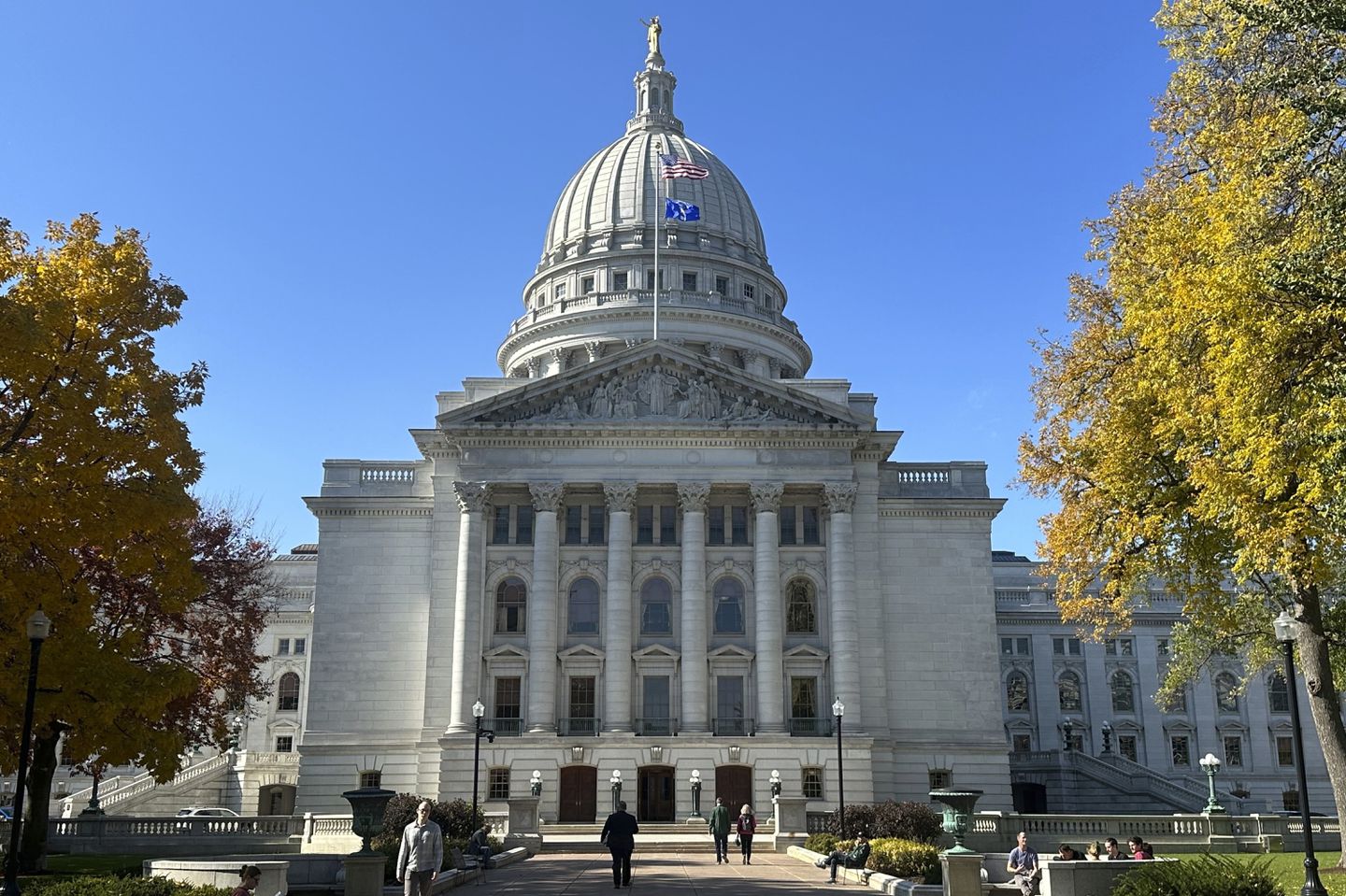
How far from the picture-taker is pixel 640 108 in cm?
10331

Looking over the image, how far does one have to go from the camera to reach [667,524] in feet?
199

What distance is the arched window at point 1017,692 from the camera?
82.4m

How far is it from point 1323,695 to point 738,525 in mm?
33430

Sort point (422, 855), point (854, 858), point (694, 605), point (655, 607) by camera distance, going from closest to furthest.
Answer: point (422, 855)
point (854, 858)
point (694, 605)
point (655, 607)

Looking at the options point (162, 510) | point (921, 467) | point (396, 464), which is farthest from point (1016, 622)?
point (162, 510)

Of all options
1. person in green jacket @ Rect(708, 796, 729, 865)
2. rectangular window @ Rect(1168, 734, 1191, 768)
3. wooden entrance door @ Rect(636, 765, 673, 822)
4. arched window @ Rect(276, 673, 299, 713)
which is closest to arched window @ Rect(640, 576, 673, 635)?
wooden entrance door @ Rect(636, 765, 673, 822)

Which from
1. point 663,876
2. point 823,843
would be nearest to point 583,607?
point 823,843

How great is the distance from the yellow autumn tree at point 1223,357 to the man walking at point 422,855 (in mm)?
16812

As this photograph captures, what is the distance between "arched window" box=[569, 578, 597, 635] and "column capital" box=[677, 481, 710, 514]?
5.76 meters

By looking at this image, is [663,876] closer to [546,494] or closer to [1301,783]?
[1301,783]

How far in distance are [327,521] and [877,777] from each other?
29.2 meters

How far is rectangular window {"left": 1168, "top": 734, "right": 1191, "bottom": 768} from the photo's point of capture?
263 feet

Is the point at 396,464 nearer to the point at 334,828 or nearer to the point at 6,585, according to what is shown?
the point at 334,828

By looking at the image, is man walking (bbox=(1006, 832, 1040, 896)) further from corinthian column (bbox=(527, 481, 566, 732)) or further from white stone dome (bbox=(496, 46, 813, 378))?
white stone dome (bbox=(496, 46, 813, 378))
